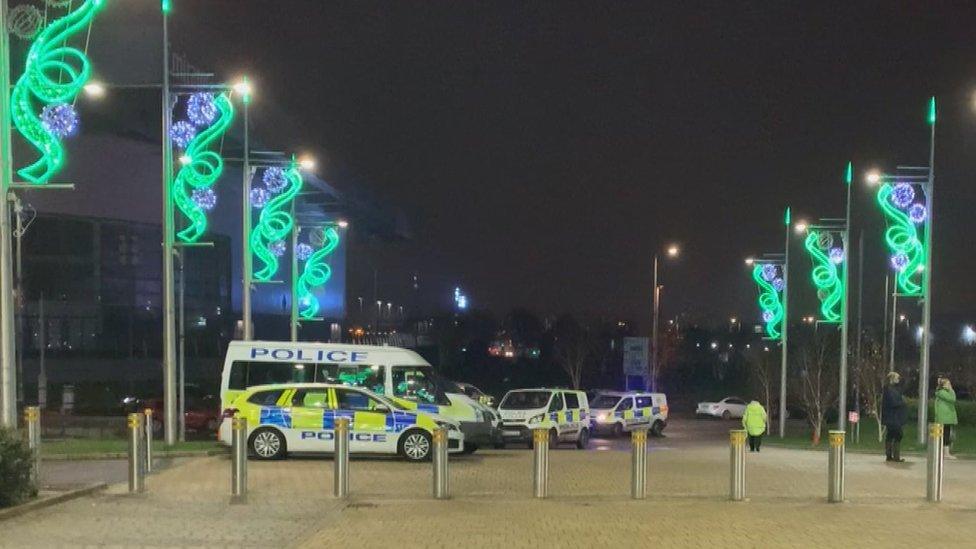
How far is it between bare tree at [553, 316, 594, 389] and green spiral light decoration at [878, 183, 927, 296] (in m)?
42.2

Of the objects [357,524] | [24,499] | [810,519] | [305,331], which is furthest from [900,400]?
[305,331]

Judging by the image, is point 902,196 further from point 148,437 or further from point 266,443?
point 148,437

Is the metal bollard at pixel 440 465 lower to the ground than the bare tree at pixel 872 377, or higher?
higher

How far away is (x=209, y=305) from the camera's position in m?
60.5

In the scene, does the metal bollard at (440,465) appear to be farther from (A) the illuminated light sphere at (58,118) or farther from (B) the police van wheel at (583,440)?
(B) the police van wheel at (583,440)

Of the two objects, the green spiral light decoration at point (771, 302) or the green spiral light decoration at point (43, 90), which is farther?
the green spiral light decoration at point (771, 302)

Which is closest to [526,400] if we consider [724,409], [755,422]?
[755,422]

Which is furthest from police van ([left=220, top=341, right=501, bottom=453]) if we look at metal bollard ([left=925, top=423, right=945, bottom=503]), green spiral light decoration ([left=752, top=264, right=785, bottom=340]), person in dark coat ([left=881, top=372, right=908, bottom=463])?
green spiral light decoration ([left=752, top=264, right=785, bottom=340])

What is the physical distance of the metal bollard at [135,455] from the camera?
39.0 ft

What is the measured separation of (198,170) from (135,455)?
10.0 meters

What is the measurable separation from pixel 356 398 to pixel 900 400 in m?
9.49

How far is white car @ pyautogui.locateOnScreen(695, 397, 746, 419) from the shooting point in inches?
2010

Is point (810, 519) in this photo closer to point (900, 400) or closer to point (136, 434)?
point (900, 400)

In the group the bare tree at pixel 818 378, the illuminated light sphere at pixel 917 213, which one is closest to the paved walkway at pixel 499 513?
the illuminated light sphere at pixel 917 213
